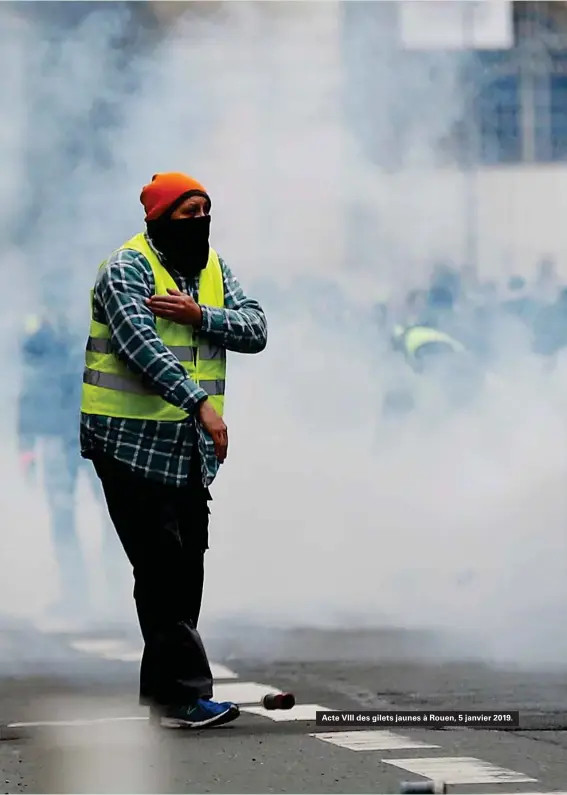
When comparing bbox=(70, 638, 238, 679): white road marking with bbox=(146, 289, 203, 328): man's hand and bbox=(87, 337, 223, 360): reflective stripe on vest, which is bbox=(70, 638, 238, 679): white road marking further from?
bbox=(146, 289, 203, 328): man's hand

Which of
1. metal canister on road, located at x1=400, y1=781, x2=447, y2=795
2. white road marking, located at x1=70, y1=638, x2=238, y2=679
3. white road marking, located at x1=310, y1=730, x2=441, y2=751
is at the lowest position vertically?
metal canister on road, located at x1=400, y1=781, x2=447, y2=795

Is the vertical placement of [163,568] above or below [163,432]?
below

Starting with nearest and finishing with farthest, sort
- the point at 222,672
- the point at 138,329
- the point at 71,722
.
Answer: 1. the point at 138,329
2. the point at 71,722
3. the point at 222,672

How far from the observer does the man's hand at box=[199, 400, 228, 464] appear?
551 centimetres

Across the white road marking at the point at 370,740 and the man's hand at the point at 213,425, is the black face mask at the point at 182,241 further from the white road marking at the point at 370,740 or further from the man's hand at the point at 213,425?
the white road marking at the point at 370,740

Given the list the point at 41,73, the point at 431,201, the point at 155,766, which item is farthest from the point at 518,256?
the point at 155,766

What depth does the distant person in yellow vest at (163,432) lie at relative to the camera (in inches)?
222

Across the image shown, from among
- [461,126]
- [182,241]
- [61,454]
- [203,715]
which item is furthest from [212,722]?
[461,126]

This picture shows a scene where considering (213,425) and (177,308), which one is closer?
(213,425)

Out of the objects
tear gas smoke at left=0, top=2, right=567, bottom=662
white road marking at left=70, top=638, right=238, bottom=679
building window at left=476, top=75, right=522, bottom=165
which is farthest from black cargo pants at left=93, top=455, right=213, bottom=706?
building window at left=476, top=75, right=522, bottom=165

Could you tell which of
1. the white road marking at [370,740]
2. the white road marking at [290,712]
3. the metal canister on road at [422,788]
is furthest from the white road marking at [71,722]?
the metal canister on road at [422,788]

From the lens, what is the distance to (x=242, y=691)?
21.1 ft

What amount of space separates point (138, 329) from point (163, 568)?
619 mm

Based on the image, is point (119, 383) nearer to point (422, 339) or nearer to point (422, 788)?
point (422, 788)
